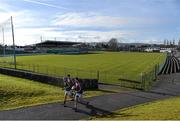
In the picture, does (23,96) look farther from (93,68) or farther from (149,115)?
(93,68)

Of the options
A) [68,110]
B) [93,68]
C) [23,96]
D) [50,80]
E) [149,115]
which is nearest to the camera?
[149,115]

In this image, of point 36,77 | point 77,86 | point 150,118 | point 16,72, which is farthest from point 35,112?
point 16,72

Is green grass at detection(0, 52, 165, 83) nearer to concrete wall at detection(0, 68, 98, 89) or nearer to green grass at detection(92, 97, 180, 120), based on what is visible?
concrete wall at detection(0, 68, 98, 89)

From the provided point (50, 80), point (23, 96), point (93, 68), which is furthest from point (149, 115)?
point (93, 68)

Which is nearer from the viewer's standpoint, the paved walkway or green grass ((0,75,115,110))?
the paved walkway

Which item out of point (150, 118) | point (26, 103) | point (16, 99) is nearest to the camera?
point (150, 118)

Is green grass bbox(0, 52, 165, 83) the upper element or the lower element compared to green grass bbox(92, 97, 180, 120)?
lower

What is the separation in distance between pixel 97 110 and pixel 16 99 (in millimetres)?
6581

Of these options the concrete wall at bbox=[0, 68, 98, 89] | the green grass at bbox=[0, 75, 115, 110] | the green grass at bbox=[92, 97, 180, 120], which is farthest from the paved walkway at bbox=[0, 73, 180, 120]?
the concrete wall at bbox=[0, 68, 98, 89]

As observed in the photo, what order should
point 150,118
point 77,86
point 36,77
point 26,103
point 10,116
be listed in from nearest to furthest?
point 150,118 → point 10,116 → point 77,86 → point 26,103 → point 36,77

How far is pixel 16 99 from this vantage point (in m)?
23.2

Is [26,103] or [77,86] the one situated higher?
[77,86]

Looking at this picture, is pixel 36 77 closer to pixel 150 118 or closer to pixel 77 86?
pixel 77 86

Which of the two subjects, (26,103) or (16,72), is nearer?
(26,103)
